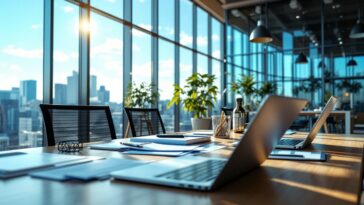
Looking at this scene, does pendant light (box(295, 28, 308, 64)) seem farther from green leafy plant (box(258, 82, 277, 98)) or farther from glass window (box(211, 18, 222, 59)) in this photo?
glass window (box(211, 18, 222, 59))

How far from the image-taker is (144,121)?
238cm

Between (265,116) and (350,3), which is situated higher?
(350,3)

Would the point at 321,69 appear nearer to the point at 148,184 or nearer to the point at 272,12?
the point at 272,12

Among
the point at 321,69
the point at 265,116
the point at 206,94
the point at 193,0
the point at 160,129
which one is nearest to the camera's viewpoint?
the point at 265,116

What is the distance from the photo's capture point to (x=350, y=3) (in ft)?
27.9

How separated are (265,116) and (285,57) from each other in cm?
939

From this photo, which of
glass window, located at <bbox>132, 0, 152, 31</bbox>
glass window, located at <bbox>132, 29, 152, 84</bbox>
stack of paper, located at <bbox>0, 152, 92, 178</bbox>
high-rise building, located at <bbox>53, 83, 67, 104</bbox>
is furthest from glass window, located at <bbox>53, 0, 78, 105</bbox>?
stack of paper, located at <bbox>0, 152, 92, 178</bbox>

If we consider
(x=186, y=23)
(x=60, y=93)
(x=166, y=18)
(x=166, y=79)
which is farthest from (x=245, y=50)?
(x=60, y=93)

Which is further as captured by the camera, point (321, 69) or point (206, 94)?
point (321, 69)

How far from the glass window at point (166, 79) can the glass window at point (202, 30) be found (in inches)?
59.7

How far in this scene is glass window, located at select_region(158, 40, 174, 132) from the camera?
6.90m

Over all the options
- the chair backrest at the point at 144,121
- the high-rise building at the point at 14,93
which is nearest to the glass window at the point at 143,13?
the high-rise building at the point at 14,93

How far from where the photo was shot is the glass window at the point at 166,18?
700 centimetres

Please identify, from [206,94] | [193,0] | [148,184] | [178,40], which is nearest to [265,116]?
[148,184]
